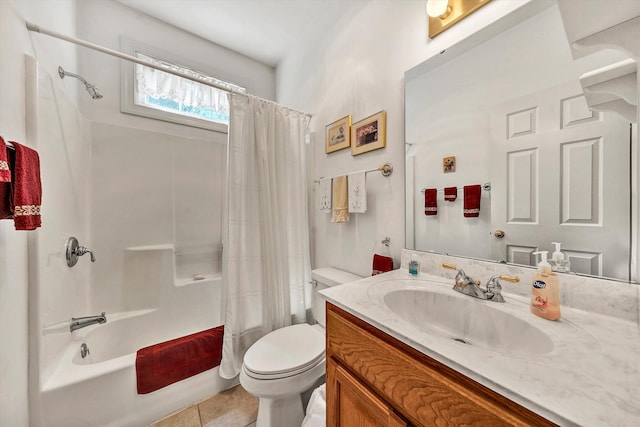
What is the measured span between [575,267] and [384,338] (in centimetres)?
67

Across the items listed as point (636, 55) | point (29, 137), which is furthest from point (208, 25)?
point (636, 55)

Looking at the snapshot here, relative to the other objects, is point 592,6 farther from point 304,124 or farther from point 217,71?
point 217,71

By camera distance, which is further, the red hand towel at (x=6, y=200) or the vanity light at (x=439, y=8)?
the vanity light at (x=439, y=8)

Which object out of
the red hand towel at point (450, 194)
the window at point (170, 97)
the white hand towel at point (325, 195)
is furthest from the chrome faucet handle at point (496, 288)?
the window at point (170, 97)

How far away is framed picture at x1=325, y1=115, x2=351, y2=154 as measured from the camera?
1.52 metres

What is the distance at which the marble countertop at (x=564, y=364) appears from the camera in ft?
1.13

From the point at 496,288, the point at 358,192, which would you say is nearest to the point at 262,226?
the point at 358,192

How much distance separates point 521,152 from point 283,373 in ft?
4.33

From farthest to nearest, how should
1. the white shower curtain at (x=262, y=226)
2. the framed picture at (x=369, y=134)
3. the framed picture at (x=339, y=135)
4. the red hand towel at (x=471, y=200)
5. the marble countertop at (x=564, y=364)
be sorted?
1. the framed picture at (x=339, y=135)
2. the white shower curtain at (x=262, y=226)
3. the framed picture at (x=369, y=134)
4. the red hand towel at (x=471, y=200)
5. the marble countertop at (x=564, y=364)

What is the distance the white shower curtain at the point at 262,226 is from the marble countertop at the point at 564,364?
0.93m

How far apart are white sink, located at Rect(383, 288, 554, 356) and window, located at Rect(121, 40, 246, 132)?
72.7 inches

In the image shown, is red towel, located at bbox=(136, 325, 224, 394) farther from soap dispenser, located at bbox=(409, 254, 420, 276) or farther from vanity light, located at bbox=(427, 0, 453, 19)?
vanity light, located at bbox=(427, 0, 453, 19)

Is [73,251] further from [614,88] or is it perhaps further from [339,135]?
[614,88]

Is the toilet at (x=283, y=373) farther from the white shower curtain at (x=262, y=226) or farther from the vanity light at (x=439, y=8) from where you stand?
the vanity light at (x=439, y=8)
